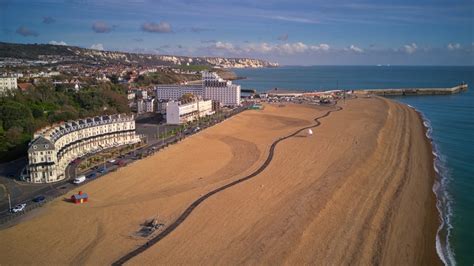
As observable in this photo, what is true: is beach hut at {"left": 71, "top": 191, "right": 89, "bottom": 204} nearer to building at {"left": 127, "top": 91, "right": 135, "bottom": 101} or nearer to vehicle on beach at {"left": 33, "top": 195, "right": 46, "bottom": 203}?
vehicle on beach at {"left": 33, "top": 195, "right": 46, "bottom": 203}

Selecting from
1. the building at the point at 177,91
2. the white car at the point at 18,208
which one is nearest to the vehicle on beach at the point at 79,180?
the white car at the point at 18,208

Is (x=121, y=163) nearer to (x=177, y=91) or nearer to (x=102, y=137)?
(x=102, y=137)

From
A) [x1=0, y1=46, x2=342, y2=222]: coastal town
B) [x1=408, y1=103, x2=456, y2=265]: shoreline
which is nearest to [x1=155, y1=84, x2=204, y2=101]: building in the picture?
[x1=0, y1=46, x2=342, y2=222]: coastal town

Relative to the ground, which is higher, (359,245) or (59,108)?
(59,108)

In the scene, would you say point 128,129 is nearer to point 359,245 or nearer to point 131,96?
point 359,245

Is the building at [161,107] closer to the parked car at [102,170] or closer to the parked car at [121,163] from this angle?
the parked car at [121,163]

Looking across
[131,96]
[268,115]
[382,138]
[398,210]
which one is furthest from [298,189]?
[131,96]
